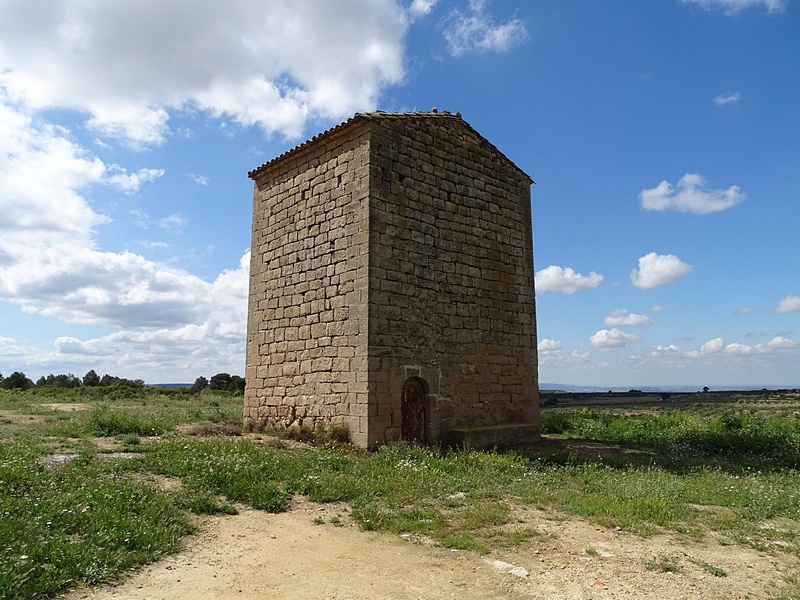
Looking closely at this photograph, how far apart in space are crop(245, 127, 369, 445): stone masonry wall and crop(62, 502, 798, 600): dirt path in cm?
444

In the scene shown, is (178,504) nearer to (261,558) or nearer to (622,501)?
(261,558)

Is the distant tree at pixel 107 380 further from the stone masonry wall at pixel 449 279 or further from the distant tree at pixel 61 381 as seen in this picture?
the stone masonry wall at pixel 449 279

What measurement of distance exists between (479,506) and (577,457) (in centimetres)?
445

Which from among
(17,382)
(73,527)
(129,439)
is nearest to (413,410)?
(129,439)

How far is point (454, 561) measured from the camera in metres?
5.13

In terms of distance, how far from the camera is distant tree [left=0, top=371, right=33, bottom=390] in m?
38.0

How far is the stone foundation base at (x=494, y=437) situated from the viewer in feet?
36.8

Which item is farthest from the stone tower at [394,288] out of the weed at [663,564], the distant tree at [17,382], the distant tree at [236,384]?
the distant tree at [17,382]

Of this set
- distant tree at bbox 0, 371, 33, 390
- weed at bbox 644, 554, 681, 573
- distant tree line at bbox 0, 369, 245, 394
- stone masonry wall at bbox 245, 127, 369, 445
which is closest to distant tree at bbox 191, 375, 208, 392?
distant tree line at bbox 0, 369, 245, 394

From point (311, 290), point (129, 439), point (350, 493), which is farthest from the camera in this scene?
point (311, 290)

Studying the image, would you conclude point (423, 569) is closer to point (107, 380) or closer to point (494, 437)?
point (494, 437)

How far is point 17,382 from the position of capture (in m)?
38.6

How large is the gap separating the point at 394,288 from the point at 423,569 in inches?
252

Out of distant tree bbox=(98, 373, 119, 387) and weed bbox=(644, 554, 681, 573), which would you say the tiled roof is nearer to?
weed bbox=(644, 554, 681, 573)
